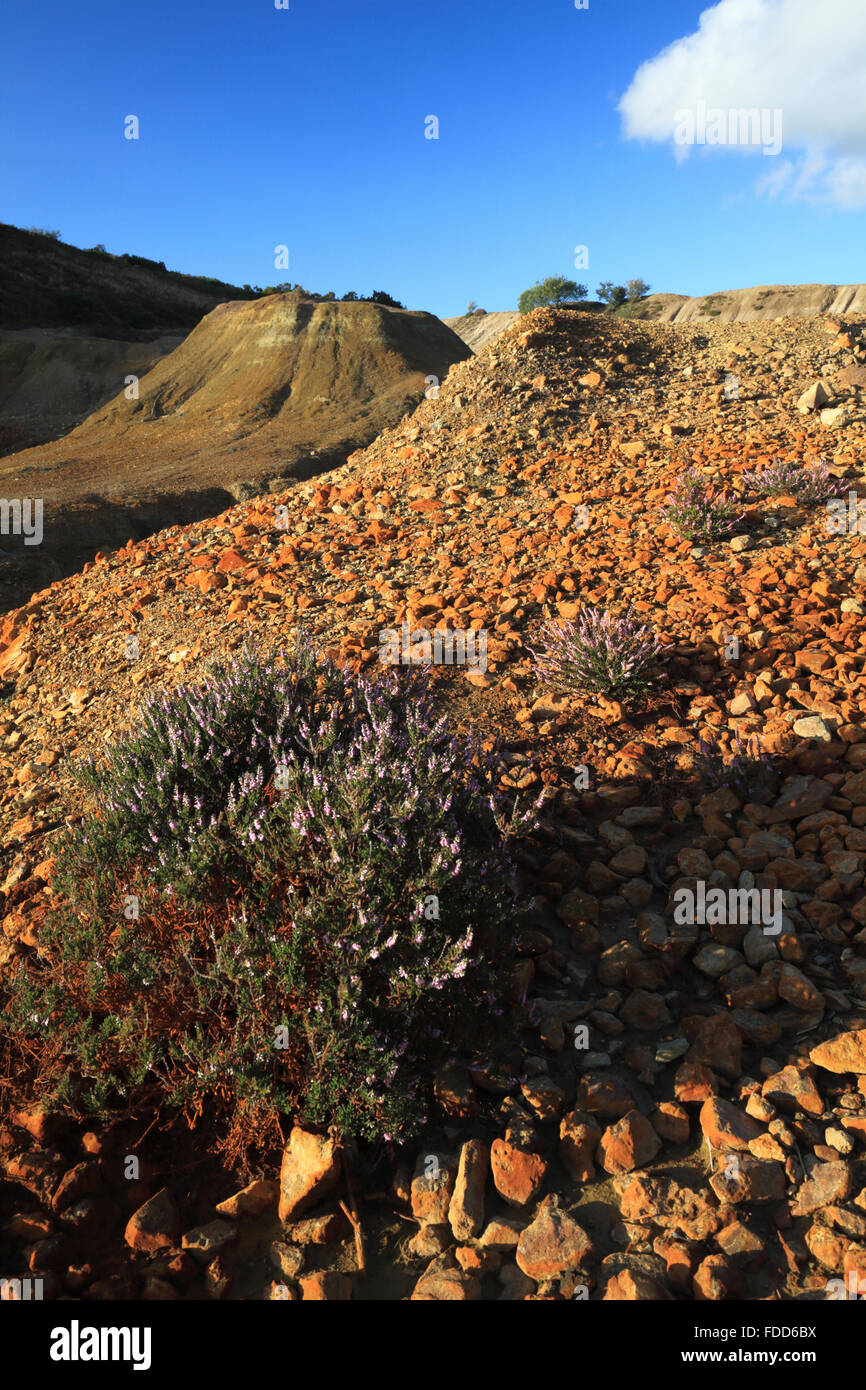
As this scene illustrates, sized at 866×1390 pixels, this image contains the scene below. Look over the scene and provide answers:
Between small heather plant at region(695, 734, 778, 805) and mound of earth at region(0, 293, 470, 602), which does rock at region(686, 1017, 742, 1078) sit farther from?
mound of earth at region(0, 293, 470, 602)

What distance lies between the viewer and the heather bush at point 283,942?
269cm

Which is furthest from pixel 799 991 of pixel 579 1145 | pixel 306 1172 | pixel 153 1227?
pixel 153 1227

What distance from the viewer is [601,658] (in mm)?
4664

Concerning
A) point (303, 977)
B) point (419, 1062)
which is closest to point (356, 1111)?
point (419, 1062)

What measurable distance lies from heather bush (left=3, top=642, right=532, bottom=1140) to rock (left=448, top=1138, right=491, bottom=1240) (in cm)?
21

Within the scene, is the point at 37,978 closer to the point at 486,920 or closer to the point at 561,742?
the point at 486,920

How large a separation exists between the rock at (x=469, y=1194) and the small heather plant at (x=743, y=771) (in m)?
2.11

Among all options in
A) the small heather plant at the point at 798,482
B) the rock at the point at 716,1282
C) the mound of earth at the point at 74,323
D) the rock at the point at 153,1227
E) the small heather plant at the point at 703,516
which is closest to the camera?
the rock at the point at 716,1282

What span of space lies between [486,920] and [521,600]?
10.1ft

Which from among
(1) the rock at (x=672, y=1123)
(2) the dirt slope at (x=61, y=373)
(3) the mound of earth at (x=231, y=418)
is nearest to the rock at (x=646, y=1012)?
(1) the rock at (x=672, y=1123)

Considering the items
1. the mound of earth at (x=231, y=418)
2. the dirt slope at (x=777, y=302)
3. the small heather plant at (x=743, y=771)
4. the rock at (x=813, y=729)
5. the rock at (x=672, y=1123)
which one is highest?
the dirt slope at (x=777, y=302)

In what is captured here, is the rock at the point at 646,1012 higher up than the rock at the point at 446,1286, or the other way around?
the rock at the point at 646,1012

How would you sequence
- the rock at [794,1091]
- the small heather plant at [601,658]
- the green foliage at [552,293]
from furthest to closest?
the green foliage at [552,293]
the small heather plant at [601,658]
the rock at [794,1091]

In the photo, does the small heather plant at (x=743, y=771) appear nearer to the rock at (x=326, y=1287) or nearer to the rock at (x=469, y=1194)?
the rock at (x=469, y=1194)
